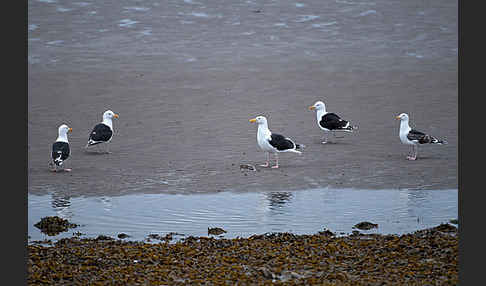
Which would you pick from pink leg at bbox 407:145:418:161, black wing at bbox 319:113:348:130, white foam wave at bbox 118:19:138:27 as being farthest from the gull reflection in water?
white foam wave at bbox 118:19:138:27

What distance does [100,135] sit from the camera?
16.3 meters

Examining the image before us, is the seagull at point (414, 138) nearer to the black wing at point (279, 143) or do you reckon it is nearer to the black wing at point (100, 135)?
the black wing at point (279, 143)

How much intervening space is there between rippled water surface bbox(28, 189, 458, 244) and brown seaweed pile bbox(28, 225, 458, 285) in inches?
27.7

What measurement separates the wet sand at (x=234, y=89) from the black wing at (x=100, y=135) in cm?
36

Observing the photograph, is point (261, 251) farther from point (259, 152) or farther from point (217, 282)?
point (259, 152)

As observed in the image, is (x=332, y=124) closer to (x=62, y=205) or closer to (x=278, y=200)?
(x=278, y=200)

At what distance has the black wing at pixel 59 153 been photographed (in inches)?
572

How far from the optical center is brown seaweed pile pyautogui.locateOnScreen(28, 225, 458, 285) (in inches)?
326

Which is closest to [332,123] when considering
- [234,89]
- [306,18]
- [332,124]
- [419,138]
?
[332,124]

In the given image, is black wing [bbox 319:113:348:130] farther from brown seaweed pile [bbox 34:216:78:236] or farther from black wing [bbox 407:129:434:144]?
Result: brown seaweed pile [bbox 34:216:78:236]

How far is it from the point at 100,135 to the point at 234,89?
22.4 feet

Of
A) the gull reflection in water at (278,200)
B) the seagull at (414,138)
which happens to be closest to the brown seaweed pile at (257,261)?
the gull reflection in water at (278,200)

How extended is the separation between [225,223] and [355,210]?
229cm

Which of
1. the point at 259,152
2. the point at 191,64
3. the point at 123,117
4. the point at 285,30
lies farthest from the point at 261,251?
the point at 285,30
